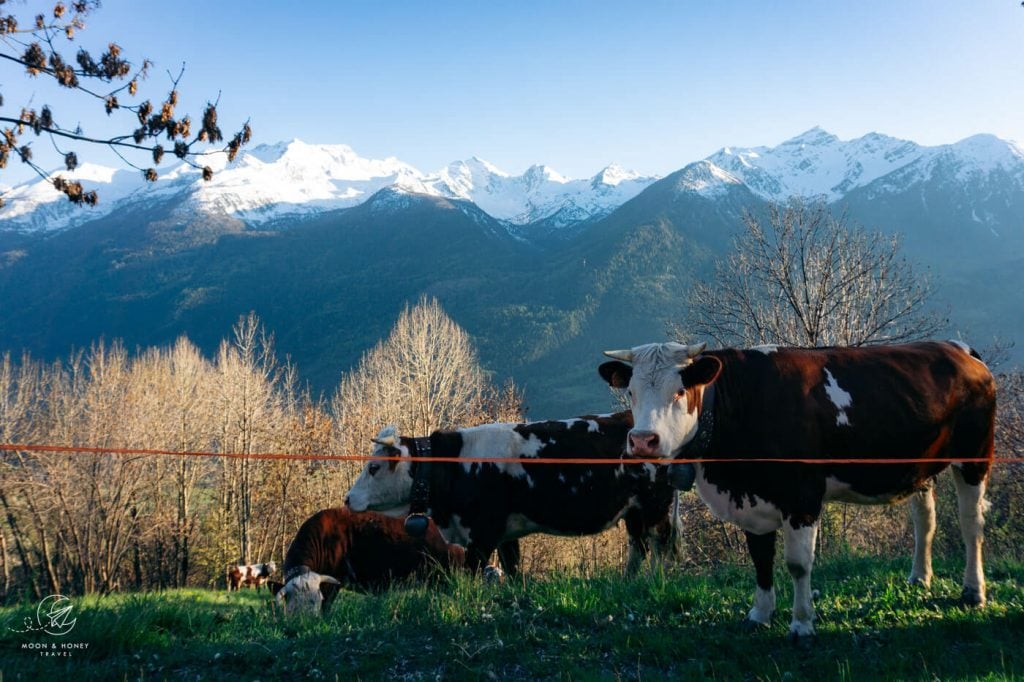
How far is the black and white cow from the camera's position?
931cm

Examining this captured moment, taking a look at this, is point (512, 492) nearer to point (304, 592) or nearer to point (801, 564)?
point (304, 592)

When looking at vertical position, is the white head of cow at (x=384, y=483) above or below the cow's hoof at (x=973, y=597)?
above

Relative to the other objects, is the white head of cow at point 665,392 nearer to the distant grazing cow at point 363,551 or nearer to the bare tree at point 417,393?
the distant grazing cow at point 363,551

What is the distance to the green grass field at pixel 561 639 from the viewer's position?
5.26 m

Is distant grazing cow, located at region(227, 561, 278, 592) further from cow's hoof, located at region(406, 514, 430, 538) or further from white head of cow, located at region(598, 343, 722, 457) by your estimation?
white head of cow, located at region(598, 343, 722, 457)

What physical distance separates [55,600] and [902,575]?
899cm

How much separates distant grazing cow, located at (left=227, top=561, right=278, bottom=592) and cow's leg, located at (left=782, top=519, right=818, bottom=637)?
97.3ft

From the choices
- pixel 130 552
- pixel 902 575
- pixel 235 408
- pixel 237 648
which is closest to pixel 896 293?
pixel 902 575

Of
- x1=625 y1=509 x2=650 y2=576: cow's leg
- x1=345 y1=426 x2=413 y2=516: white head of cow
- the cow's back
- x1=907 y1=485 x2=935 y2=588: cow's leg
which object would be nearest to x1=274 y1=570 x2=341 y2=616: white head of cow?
x1=345 y1=426 x2=413 y2=516: white head of cow

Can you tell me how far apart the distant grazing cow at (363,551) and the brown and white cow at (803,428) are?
7213mm

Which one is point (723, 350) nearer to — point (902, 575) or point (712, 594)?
point (712, 594)

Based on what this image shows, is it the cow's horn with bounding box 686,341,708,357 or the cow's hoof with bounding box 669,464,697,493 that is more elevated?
the cow's horn with bounding box 686,341,708,357

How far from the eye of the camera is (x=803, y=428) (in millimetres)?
6043

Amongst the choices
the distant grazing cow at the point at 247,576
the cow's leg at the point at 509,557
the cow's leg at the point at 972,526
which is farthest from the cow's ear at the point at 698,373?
the distant grazing cow at the point at 247,576
